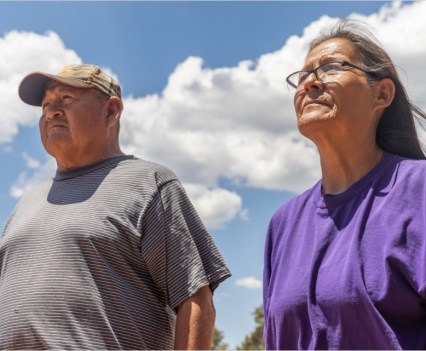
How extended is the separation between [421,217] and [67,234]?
5.47 feet

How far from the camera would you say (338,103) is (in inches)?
126

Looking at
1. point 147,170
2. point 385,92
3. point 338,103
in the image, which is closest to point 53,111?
point 147,170

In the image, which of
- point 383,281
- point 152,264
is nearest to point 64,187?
point 152,264

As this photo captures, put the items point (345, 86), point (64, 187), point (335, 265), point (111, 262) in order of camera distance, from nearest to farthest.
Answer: point (335, 265)
point (345, 86)
point (111, 262)
point (64, 187)

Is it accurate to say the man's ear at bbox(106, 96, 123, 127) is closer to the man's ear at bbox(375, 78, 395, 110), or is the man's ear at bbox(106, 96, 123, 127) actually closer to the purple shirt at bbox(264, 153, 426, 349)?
the purple shirt at bbox(264, 153, 426, 349)

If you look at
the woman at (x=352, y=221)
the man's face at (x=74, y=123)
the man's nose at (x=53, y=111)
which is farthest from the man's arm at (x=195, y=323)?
the man's nose at (x=53, y=111)

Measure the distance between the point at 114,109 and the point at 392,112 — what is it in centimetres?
158

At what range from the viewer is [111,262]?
11.4 feet

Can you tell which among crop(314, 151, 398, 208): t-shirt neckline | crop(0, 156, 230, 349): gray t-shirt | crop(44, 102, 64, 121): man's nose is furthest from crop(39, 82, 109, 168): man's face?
crop(314, 151, 398, 208): t-shirt neckline

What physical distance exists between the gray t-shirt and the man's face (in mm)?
291

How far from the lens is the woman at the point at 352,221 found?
8.84 ft

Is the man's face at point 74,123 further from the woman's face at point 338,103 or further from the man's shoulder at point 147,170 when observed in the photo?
the woman's face at point 338,103

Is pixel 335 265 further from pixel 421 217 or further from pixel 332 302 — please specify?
pixel 421 217

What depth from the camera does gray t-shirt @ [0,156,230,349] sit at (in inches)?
133
